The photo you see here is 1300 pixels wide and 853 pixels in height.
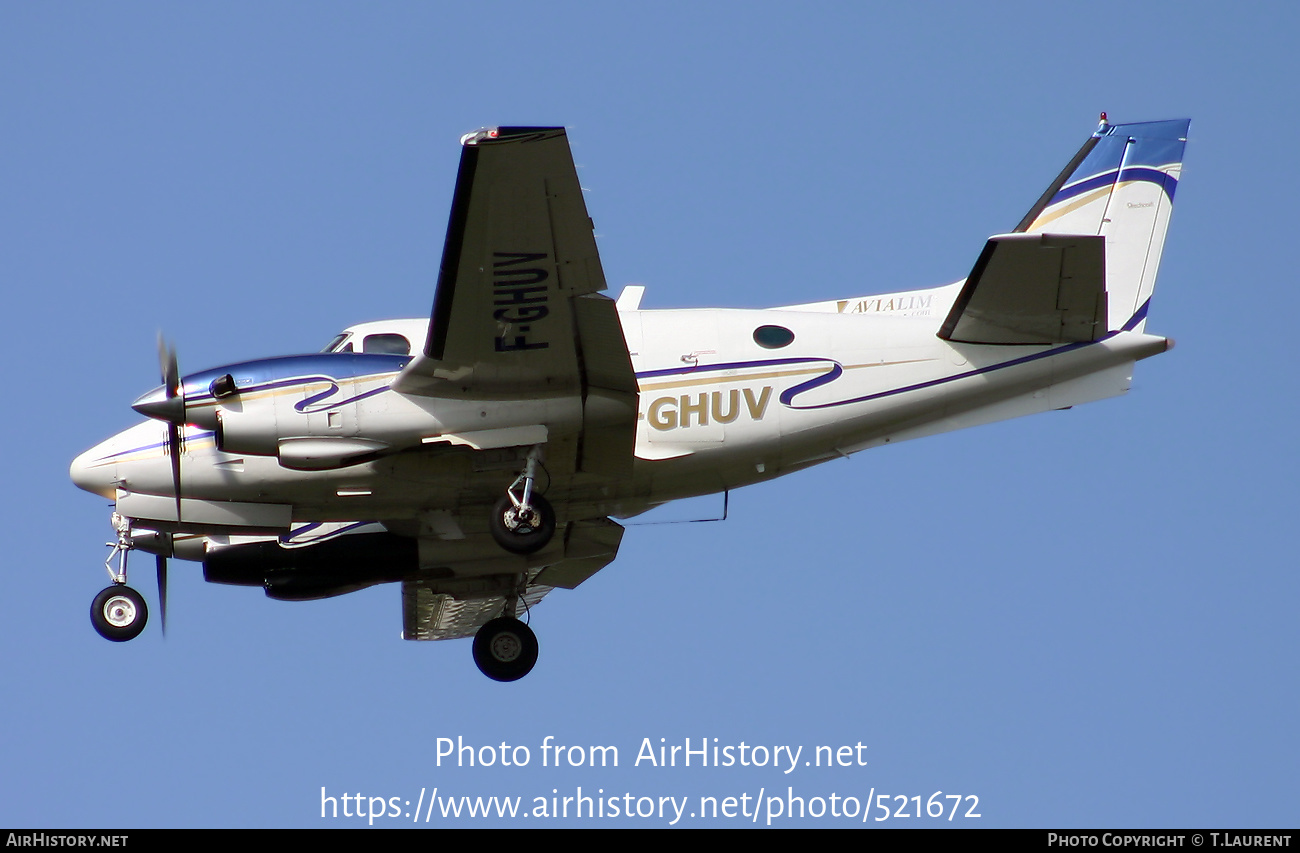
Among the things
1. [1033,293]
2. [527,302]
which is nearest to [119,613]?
[527,302]

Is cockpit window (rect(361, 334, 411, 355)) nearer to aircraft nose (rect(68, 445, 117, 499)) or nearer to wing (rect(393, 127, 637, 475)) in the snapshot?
wing (rect(393, 127, 637, 475))

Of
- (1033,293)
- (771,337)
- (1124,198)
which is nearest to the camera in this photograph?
(1033,293)

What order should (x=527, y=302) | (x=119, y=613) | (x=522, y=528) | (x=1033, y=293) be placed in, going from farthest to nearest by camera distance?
(x=119, y=613)
(x=1033, y=293)
(x=522, y=528)
(x=527, y=302)

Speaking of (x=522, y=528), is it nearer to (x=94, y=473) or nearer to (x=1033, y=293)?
(x=94, y=473)

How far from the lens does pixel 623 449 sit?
59.0ft

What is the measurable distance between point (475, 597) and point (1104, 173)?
10.1 m

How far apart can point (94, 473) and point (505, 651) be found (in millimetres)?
5930

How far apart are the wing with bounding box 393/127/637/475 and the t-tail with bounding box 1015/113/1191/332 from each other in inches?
246

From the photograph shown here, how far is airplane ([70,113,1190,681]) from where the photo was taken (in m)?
16.8

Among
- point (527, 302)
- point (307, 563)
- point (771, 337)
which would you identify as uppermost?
point (527, 302)

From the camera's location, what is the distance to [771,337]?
18.3m

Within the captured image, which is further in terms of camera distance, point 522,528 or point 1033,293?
point 1033,293

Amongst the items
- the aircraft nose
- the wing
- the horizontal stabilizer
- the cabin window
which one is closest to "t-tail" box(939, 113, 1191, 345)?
the horizontal stabilizer

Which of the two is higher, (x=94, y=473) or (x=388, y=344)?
(x=388, y=344)
